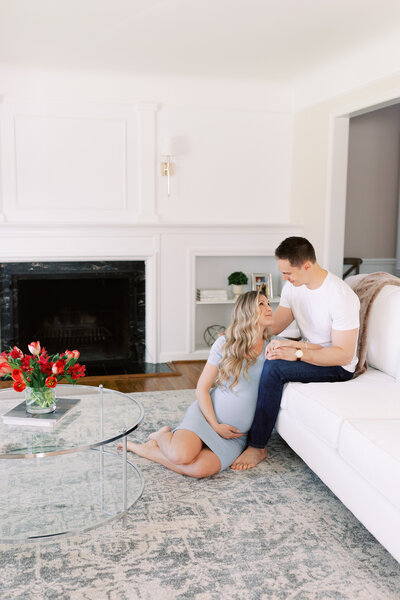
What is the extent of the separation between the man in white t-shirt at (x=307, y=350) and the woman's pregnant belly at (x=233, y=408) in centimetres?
7

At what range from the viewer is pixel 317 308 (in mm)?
2871

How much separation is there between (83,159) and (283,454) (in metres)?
2.96

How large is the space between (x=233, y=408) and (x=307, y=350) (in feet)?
1.53

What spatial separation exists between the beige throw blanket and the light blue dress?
0.62 metres

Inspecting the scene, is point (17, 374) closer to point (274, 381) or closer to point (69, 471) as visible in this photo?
point (69, 471)

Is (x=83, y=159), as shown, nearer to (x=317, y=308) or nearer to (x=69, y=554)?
(x=317, y=308)

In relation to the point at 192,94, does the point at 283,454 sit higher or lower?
lower

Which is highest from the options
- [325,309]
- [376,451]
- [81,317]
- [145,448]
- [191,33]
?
[191,33]

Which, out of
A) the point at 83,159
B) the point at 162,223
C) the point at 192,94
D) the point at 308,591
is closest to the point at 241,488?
the point at 308,591

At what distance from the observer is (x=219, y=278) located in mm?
5250

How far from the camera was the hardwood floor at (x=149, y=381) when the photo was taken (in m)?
4.20

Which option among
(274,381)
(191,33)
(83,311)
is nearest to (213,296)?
(83,311)

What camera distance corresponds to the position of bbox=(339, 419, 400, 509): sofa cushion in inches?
73.9

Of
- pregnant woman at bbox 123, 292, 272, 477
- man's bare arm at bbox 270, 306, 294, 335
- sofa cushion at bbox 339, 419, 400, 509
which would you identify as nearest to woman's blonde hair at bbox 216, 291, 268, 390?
pregnant woman at bbox 123, 292, 272, 477
